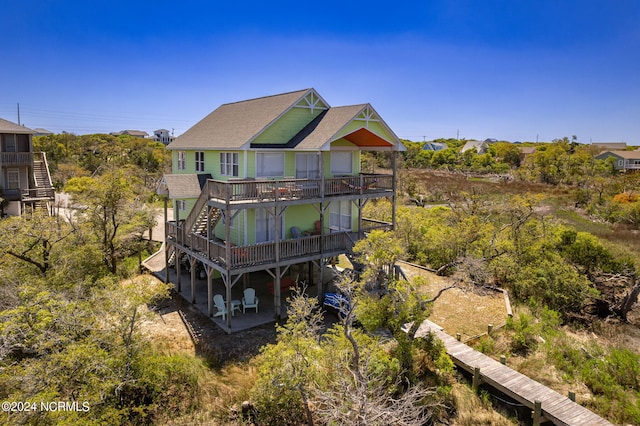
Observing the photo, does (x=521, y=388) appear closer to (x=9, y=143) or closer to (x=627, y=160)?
(x=9, y=143)

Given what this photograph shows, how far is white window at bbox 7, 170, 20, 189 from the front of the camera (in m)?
31.5

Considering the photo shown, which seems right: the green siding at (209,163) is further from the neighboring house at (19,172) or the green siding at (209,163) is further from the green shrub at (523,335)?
the neighboring house at (19,172)

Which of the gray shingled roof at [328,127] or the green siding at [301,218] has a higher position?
the gray shingled roof at [328,127]

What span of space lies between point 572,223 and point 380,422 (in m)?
39.4

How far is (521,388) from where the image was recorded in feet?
42.5

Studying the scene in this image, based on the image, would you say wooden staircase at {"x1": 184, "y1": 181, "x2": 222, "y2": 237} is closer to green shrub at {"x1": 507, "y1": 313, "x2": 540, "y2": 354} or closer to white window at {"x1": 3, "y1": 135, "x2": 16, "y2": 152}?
green shrub at {"x1": 507, "y1": 313, "x2": 540, "y2": 354}

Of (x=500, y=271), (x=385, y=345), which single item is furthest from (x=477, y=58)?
(x=385, y=345)

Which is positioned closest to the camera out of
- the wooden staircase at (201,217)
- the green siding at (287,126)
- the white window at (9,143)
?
the wooden staircase at (201,217)

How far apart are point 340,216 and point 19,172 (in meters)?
27.3

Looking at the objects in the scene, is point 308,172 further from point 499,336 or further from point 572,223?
point 572,223

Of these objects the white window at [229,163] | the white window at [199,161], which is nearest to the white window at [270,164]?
the white window at [229,163]

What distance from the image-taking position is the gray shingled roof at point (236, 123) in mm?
19062

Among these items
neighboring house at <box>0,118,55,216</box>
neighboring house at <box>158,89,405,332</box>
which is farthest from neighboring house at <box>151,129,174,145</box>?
neighboring house at <box>158,89,405,332</box>

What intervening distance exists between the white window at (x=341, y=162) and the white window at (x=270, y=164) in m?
3.33
